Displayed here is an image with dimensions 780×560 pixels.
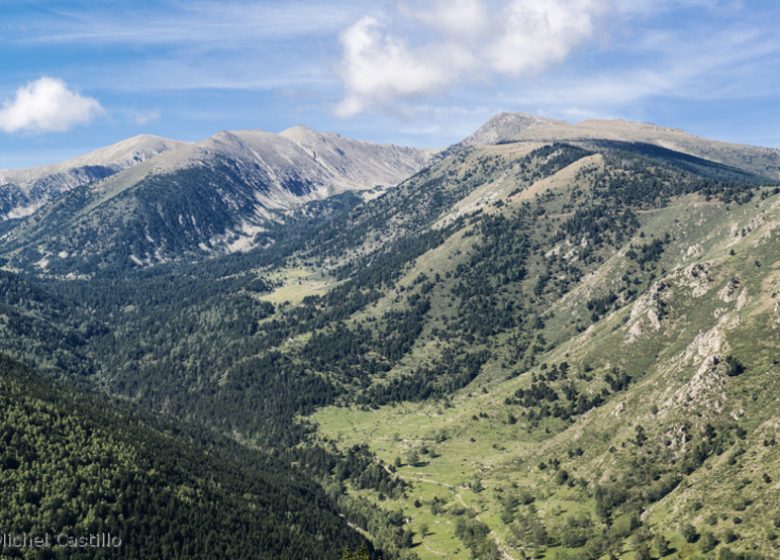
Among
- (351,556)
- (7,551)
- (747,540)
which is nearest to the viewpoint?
(351,556)

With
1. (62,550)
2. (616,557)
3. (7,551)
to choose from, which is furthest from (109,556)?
(616,557)

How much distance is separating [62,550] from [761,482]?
196988 mm

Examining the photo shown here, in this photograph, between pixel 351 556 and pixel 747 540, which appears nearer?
pixel 351 556

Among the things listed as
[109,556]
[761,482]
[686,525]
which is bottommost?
[109,556]

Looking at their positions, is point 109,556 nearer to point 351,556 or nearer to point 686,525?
point 351,556

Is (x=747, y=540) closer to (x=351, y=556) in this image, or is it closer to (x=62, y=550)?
(x=351, y=556)

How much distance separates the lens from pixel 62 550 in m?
194

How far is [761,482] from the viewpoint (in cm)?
18888

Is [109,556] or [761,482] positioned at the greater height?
[761,482]

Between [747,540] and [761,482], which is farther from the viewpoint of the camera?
[761,482]

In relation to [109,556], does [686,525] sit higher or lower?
higher

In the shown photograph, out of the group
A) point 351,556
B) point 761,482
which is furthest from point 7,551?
point 761,482

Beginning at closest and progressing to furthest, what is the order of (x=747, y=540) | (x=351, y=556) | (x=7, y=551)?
1. (x=351, y=556)
2. (x=747, y=540)
3. (x=7, y=551)

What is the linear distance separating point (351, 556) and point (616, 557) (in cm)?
9381
